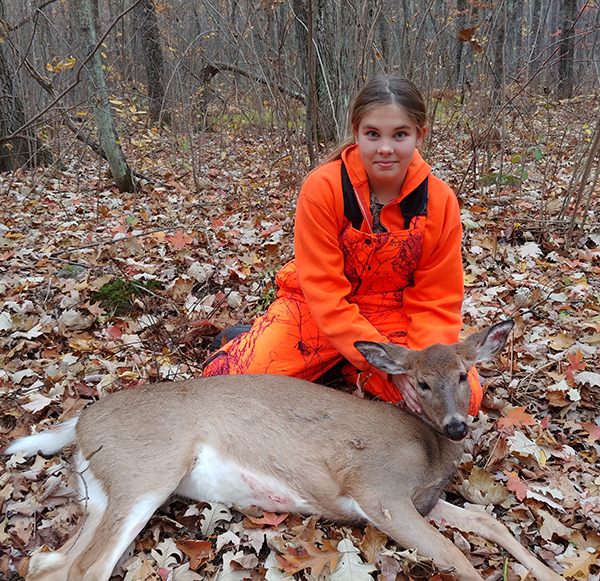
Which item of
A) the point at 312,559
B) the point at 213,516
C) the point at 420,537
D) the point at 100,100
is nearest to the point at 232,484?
the point at 213,516

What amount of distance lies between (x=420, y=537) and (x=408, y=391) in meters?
0.83

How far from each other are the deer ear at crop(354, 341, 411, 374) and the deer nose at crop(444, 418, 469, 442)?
45 cm

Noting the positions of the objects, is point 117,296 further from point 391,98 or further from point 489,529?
point 489,529

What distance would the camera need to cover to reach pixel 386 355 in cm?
308

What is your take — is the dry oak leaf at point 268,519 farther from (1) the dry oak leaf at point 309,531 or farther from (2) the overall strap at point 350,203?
(2) the overall strap at point 350,203

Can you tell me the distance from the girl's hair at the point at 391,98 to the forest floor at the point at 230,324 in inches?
74.1

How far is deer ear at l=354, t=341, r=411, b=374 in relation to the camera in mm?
3061

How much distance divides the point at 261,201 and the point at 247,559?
17.4 feet

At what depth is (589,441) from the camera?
3.19 metres

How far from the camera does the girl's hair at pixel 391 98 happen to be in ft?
10.2

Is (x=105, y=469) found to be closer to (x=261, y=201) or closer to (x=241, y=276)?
(x=241, y=276)

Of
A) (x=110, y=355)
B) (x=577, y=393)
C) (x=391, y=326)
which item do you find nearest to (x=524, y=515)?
(x=577, y=393)

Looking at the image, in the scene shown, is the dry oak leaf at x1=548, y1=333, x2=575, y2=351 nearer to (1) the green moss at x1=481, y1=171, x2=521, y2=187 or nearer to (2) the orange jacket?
(2) the orange jacket

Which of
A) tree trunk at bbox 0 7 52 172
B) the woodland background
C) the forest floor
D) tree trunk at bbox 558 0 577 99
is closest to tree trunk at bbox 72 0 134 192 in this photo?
the woodland background
